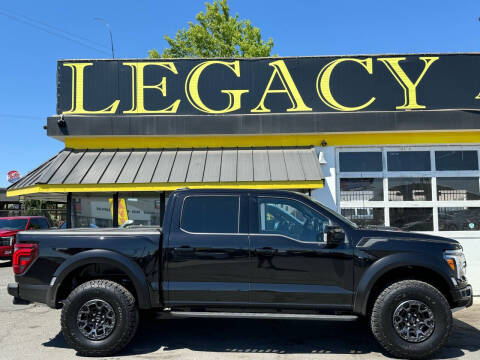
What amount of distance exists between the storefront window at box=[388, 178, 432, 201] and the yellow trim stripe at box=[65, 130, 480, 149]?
920 millimetres

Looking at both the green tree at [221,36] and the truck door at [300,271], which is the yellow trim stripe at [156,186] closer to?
the truck door at [300,271]

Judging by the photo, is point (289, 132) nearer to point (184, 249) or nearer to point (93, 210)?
point (93, 210)

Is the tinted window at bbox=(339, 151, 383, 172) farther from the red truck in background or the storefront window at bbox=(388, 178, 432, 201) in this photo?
the red truck in background

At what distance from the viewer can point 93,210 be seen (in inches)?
368

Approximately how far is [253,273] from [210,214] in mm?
913

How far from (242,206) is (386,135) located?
5.96 meters

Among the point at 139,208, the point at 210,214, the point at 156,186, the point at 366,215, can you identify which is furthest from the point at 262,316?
the point at 366,215

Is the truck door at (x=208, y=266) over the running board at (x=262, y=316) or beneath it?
over

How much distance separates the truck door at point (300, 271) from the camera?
4.62 metres

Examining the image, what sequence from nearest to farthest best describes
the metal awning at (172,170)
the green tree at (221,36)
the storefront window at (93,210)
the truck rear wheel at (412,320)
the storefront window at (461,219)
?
the truck rear wheel at (412,320) < the metal awning at (172,170) < the storefront window at (93,210) < the storefront window at (461,219) < the green tree at (221,36)

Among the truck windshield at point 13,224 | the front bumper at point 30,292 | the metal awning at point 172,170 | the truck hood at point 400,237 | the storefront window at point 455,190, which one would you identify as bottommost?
the front bumper at point 30,292

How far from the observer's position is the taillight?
15.9 ft

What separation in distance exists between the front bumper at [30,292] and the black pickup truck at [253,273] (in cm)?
1

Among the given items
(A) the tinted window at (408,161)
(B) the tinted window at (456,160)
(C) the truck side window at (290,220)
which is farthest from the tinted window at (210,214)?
(B) the tinted window at (456,160)
